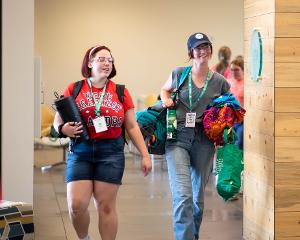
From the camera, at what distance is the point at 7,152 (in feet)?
20.7

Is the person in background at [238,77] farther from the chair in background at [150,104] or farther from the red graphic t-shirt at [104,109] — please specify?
the red graphic t-shirt at [104,109]

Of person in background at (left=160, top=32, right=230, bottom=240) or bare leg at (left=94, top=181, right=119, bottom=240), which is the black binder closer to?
bare leg at (left=94, top=181, right=119, bottom=240)

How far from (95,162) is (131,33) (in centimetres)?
918

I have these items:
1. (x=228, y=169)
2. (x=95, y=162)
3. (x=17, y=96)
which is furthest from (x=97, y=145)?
(x=17, y=96)

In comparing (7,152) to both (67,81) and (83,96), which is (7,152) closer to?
(83,96)

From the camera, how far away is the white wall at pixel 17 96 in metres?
6.20

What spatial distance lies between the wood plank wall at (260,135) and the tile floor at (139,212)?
640 mm

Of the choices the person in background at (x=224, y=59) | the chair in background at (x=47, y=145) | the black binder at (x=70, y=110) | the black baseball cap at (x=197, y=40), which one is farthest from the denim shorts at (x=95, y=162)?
the chair in background at (x=47, y=145)

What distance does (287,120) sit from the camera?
5324 mm

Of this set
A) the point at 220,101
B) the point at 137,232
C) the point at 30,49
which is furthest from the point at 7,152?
the point at 220,101

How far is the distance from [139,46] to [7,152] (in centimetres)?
801

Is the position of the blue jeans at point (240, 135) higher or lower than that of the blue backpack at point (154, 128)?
lower

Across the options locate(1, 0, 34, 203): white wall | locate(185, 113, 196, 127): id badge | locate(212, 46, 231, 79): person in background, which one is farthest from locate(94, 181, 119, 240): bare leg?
locate(212, 46, 231, 79): person in background

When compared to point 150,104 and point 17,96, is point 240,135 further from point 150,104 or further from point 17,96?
point 150,104
